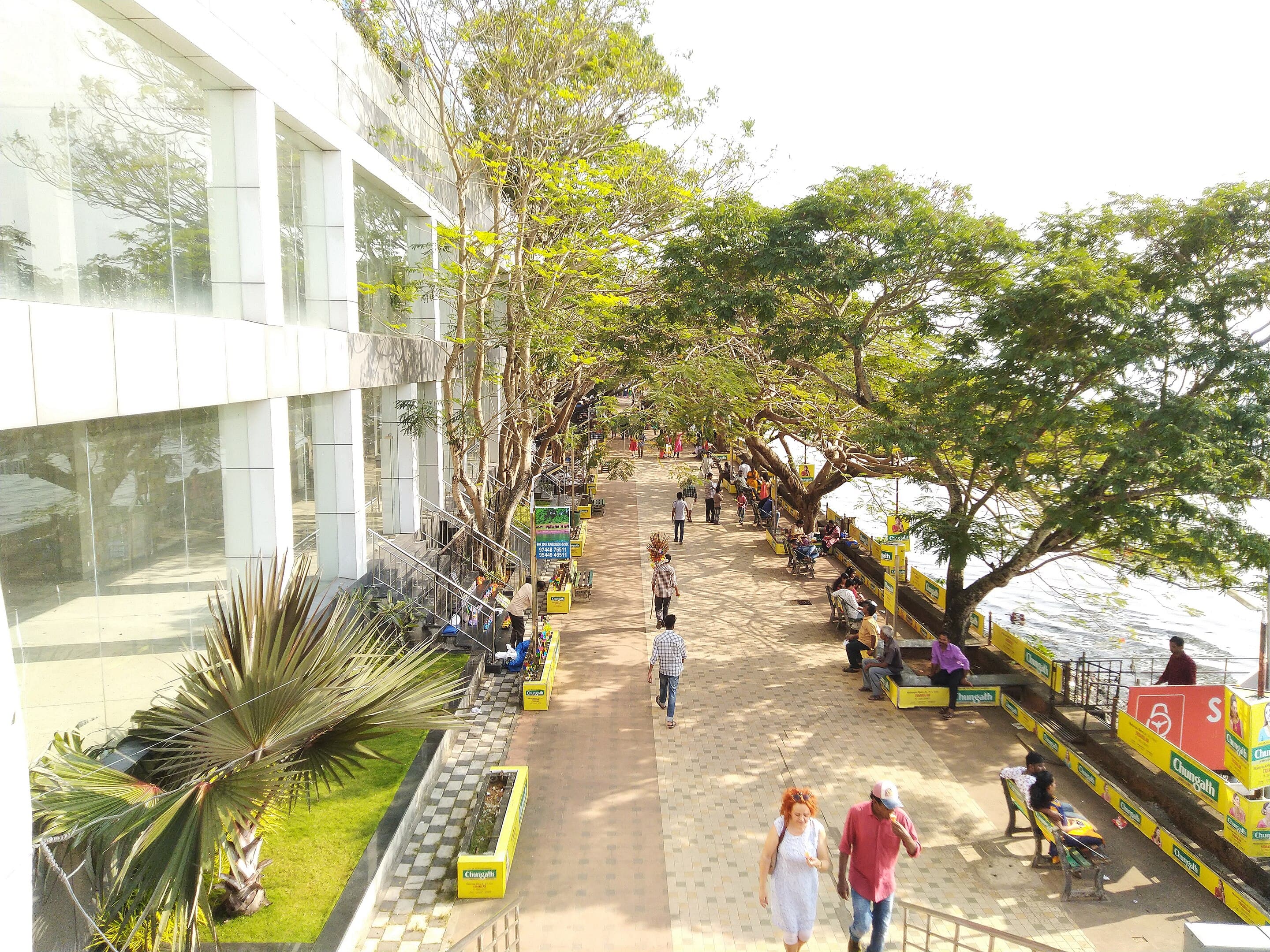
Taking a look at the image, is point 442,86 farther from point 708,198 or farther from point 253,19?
point 708,198

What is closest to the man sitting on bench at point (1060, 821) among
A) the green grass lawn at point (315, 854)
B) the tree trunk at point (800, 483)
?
the green grass lawn at point (315, 854)

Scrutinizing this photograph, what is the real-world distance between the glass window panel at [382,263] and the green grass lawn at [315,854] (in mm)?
7273

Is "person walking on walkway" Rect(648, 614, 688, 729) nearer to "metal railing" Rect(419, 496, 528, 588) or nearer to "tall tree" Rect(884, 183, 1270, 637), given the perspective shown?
"tall tree" Rect(884, 183, 1270, 637)

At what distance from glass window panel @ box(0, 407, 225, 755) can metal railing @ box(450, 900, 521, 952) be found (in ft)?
11.6

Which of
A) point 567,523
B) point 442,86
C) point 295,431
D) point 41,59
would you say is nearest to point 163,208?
point 41,59

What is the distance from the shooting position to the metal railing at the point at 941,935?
5676 mm

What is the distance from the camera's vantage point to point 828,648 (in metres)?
13.7

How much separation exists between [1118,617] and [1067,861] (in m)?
18.0

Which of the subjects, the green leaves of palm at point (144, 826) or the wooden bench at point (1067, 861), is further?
the wooden bench at point (1067, 861)

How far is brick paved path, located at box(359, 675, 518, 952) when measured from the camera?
253 inches

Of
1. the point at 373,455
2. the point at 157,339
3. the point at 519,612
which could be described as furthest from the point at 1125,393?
the point at 373,455

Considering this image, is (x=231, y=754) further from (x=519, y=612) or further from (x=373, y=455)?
(x=373, y=455)

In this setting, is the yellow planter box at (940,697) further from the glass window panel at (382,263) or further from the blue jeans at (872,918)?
the glass window panel at (382,263)

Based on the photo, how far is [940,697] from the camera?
11.1 m
